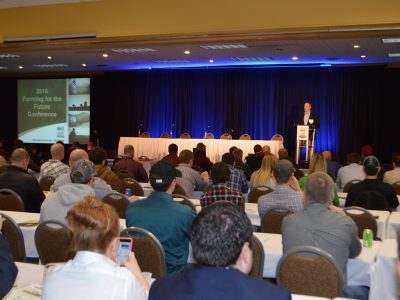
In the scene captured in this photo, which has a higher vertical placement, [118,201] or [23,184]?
[23,184]

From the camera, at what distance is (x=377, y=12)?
919 centimetres

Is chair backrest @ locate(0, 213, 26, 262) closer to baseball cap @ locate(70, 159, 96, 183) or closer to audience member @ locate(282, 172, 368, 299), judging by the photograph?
baseball cap @ locate(70, 159, 96, 183)

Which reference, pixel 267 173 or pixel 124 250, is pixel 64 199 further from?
pixel 267 173

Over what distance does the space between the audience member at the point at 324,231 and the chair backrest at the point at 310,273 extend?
0.32 m

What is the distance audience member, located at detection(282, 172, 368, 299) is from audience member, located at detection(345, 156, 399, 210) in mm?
2249

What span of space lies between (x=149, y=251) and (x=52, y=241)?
0.85 meters

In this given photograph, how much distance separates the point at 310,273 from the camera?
3.24 m

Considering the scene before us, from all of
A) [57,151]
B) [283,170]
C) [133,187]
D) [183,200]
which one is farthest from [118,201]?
[57,151]

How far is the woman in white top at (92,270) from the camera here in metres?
2.21

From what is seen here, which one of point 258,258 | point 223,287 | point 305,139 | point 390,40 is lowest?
point 258,258

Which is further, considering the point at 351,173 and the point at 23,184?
the point at 351,173

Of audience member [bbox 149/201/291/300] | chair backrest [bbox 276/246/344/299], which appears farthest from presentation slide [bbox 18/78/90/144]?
audience member [bbox 149/201/291/300]

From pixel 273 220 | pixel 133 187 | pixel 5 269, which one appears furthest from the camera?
pixel 133 187

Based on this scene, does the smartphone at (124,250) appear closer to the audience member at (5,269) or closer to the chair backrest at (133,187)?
the audience member at (5,269)
